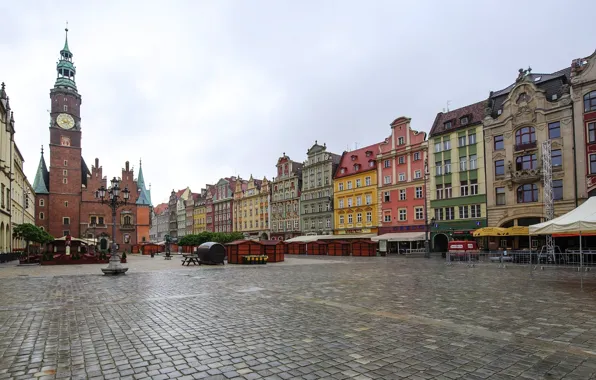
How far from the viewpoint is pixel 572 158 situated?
35094 mm

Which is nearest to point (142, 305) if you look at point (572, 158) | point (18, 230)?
point (18, 230)

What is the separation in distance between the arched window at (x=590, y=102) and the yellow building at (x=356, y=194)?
2607cm

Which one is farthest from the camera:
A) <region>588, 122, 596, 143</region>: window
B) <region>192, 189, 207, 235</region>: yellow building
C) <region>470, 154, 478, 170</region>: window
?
<region>192, 189, 207, 235</region>: yellow building

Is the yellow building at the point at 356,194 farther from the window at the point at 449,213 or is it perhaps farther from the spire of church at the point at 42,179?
the spire of church at the point at 42,179

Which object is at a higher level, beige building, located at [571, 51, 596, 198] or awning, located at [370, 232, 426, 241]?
beige building, located at [571, 51, 596, 198]

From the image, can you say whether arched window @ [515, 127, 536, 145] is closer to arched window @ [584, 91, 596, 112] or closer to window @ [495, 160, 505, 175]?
window @ [495, 160, 505, 175]

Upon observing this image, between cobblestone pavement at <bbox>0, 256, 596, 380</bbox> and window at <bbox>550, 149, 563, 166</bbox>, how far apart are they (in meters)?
28.2

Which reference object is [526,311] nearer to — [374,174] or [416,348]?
[416,348]

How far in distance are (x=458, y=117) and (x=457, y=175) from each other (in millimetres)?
6902

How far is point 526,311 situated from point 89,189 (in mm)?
79703

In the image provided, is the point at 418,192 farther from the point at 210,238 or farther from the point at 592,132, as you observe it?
the point at 210,238

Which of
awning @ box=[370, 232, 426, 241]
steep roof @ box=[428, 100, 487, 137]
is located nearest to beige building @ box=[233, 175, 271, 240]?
awning @ box=[370, 232, 426, 241]

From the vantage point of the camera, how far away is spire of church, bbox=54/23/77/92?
72.1 m

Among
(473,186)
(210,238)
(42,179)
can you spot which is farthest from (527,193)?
(42,179)
